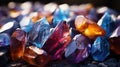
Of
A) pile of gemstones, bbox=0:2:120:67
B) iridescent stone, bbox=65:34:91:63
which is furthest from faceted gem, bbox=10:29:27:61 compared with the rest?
iridescent stone, bbox=65:34:91:63

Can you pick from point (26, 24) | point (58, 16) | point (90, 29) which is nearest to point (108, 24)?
point (90, 29)

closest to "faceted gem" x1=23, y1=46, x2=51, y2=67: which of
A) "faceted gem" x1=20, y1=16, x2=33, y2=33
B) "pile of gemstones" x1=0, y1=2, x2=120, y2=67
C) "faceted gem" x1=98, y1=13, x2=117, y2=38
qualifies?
"pile of gemstones" x1=0, y1=2, x2=120, y2=67

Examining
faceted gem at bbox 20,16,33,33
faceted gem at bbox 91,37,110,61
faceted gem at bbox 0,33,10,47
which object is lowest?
faceted gem at bbox 91,37,110,61

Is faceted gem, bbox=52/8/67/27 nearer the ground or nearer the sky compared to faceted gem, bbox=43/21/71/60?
nearer the sky

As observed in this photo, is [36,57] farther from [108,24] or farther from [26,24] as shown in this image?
[108,24]

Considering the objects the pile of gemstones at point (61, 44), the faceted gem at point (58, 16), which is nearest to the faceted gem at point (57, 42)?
the pile of gemstones at point (61, 44)

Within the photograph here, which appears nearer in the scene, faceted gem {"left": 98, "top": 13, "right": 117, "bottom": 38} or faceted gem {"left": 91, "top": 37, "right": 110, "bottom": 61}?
faceted gem {"left": 91, "top": 37, "right": 110, "bottom": 61}

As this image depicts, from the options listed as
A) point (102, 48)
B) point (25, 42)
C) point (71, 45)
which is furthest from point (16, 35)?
point (102, 48)

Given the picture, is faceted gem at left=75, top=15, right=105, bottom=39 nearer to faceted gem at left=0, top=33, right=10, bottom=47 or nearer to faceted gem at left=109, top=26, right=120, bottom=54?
faceted gem at left=109, top=26, right=120, bottom=54
